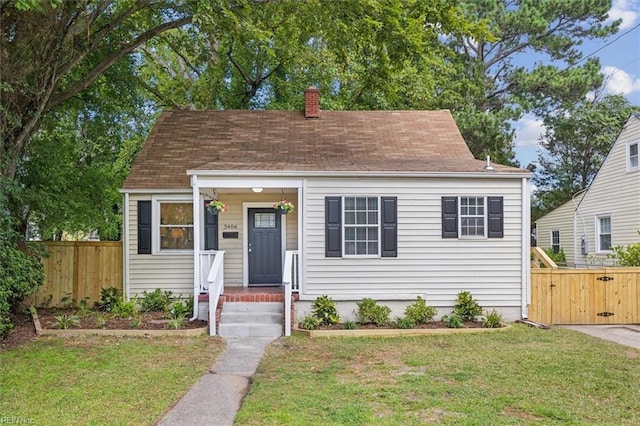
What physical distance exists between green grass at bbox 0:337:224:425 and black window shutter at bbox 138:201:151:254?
2.57 metres

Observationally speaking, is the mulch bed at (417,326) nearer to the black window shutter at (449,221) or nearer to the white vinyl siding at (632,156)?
the black window shutter at (449,221)

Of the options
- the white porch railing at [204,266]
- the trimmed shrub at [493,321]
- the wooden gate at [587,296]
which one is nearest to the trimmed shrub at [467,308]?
the trimmed shrub at [493,321]

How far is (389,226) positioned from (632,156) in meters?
9.58

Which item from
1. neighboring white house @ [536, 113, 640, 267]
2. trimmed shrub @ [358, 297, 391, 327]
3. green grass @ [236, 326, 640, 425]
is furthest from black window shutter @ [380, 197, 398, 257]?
neighboring white house @ [536, 113, 640, 267]

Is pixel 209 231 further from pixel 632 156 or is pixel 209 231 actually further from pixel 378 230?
pixel 632 156

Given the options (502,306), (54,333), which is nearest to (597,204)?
(502,306)

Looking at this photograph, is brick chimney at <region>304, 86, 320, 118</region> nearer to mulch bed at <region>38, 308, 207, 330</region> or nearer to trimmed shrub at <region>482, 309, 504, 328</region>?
mulch bed at <region>38, 308, 207, 330</region>

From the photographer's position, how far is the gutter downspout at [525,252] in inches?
375

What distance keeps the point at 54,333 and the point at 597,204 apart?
1612 centimetres

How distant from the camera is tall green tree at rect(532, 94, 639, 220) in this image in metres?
23.2

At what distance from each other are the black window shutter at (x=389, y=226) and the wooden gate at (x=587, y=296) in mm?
3060

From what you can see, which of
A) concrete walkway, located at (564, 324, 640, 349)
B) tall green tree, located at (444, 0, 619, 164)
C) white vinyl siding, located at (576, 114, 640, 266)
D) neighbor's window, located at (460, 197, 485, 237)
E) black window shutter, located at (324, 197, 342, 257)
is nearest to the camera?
concrete walkway, located at (564, 324, 640, 349)

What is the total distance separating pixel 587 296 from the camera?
32.6 feet

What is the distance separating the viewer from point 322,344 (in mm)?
7875
